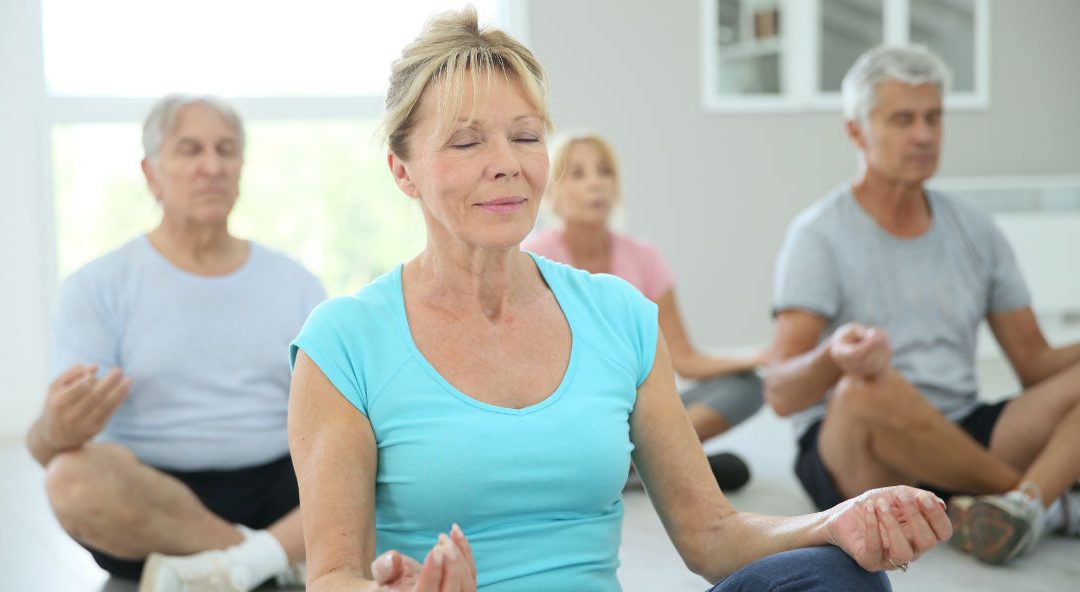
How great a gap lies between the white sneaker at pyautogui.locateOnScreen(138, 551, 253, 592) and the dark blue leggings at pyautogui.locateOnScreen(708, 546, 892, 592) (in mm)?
1366

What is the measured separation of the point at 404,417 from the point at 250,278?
1.32 m

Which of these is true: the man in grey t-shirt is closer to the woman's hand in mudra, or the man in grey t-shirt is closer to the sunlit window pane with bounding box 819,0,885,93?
the woman's hand in mudra

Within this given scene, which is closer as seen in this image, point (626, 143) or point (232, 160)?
point (232, 160)

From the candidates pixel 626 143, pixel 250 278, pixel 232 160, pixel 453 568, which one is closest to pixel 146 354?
pixel 250 278

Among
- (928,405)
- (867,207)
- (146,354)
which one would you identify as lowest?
(928,405)

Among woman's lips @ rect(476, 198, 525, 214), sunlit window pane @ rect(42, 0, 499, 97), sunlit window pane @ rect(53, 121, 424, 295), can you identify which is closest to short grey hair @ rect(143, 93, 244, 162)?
woman's lips @ rect(476, 198, 525, 214)

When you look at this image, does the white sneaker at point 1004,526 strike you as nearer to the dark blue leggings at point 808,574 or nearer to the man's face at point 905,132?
the man's face at point 905,132

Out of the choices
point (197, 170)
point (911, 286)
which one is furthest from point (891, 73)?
point (197, 170)

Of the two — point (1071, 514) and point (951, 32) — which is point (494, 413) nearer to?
point (1071, 514)

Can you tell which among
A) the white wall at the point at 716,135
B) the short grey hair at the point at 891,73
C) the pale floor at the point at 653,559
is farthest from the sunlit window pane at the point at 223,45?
the short grey hair at the point at 891,73

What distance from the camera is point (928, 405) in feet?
8.28

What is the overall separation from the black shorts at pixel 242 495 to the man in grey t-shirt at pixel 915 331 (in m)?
1.13

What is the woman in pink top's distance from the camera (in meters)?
3.50

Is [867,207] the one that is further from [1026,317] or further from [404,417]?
[404,417]
